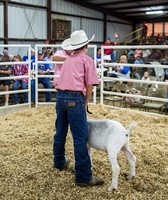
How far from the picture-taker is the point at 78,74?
3.12 metres

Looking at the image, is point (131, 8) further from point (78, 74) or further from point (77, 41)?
point (78, 74)

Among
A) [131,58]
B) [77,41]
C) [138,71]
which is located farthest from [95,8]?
[77,41]

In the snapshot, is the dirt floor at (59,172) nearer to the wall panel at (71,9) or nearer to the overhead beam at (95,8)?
the wall panel at (71,9)

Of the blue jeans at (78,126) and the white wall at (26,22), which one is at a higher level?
the white wall at (26,22)

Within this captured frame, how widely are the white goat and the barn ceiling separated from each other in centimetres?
1374

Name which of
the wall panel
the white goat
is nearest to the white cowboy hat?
the white goat

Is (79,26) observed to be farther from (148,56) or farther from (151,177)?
(151,177)

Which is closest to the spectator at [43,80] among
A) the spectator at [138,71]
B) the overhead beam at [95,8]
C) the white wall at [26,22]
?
the spectator at [138,71]

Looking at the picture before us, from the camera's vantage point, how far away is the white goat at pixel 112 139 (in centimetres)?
308

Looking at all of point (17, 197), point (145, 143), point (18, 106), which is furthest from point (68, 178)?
point (18, 106)

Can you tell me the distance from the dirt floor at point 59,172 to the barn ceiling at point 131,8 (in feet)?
39.9

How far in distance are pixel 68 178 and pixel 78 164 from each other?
32cm

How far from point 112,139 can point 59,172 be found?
30.3 inches

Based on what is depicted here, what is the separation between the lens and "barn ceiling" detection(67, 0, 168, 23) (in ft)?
55.4
